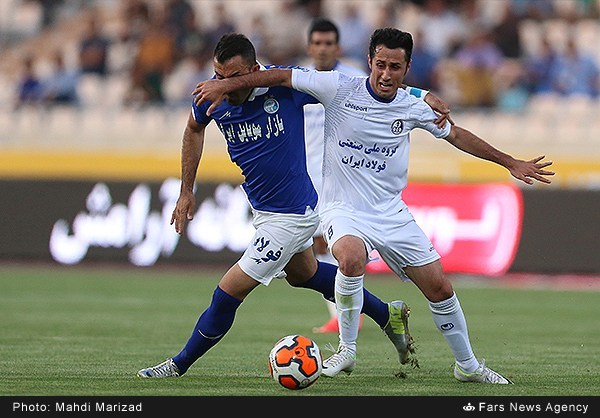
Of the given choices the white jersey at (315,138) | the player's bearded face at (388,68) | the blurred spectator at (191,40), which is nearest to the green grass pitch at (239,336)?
the white jersey at (315,138)

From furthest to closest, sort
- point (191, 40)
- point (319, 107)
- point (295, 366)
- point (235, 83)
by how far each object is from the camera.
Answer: point (191, 40) < point (319, 107) < point (235, 83) < point (295, 366)

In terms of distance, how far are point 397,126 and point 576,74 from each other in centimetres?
1268

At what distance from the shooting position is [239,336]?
11.0 meters

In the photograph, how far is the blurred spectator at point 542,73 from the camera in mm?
20250

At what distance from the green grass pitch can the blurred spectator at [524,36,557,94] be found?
4.42 m

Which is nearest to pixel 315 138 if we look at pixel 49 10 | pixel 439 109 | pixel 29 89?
pixel 439 109

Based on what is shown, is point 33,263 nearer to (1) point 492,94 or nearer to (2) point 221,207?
(2) point 221,207

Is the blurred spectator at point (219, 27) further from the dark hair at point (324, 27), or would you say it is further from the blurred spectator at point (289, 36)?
the dark hair at point (324, 27)

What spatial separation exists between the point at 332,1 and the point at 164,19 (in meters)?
2.83

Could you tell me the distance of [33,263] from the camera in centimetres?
1800

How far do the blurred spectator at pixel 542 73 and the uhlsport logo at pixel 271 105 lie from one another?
12.9 m

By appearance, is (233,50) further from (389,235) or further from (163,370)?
(163,370)

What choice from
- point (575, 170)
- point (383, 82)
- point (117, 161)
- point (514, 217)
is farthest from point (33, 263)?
point (383, 82)

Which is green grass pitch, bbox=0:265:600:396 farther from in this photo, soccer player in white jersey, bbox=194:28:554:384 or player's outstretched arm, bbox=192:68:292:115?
player's outstretched arm, bbox=192:68:292:115
